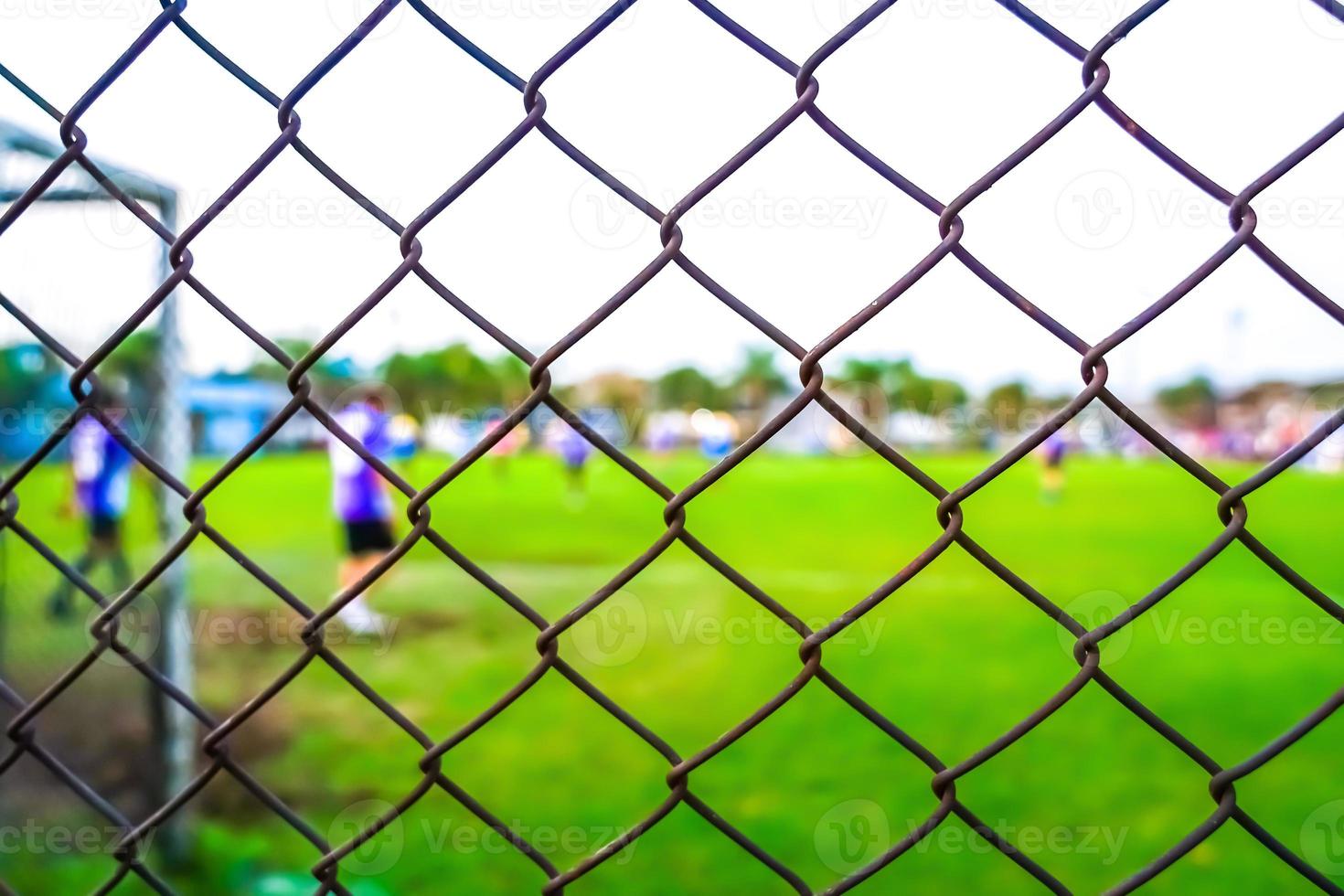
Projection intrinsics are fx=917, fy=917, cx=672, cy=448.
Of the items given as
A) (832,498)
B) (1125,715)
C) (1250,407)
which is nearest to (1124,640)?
(1125,715)

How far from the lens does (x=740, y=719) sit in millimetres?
5152

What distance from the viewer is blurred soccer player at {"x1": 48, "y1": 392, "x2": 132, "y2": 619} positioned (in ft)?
18.0

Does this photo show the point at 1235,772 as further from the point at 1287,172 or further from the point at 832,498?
the point at 832,498

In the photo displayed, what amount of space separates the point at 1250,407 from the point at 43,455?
4336 centimetres

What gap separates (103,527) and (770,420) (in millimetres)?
6604

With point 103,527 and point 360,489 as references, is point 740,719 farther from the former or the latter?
point 103,527

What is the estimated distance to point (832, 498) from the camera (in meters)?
21.3

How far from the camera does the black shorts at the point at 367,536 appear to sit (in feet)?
24.1

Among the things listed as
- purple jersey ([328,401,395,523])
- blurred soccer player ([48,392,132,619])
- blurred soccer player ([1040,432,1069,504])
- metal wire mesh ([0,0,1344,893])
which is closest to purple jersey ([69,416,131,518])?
blurred soccer player ([48,392,132,619])

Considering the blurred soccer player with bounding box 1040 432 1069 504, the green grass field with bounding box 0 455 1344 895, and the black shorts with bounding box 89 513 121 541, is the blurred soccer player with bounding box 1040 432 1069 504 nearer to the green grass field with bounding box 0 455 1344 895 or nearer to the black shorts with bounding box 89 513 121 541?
the green grass field with bounding box 0 455 1344 895

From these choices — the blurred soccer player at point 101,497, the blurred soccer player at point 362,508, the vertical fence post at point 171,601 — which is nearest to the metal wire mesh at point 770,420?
the vertical fence post at point 171,601

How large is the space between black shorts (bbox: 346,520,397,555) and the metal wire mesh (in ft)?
21.1

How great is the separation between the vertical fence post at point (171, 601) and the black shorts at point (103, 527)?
116 inches

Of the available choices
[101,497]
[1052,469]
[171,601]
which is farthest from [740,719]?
[1052,469]
